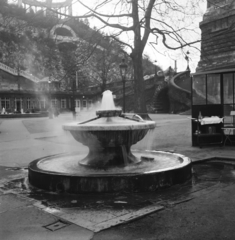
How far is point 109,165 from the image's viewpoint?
22.5ft

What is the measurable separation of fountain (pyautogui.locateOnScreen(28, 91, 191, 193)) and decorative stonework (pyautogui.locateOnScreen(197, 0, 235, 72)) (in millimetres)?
20630

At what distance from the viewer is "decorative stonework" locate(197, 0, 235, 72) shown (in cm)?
2684

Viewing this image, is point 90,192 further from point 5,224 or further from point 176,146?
point 176,146

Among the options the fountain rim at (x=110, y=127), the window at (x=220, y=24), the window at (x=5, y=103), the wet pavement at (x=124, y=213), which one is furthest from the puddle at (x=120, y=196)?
the window at (x=5, y=103)

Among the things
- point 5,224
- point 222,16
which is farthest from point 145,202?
point 222,16

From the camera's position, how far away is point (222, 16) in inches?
1123

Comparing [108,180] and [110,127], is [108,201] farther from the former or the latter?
[110,127]

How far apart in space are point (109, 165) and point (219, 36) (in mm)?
24593

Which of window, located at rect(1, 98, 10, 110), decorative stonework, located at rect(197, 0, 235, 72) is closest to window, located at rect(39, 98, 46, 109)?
window, located at rect(1, 98, 10, 110)

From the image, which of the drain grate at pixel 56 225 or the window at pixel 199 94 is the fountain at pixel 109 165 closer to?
the drain grate at pixel 56 225

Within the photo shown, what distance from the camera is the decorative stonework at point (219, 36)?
1057 inches

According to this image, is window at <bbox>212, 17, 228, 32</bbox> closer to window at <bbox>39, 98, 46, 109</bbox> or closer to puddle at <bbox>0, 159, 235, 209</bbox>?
puddle at <bbox>0, 159, 235, 209</bbox>

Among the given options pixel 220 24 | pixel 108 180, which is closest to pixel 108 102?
pixel 108 180

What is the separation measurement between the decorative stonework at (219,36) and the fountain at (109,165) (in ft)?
67.7
